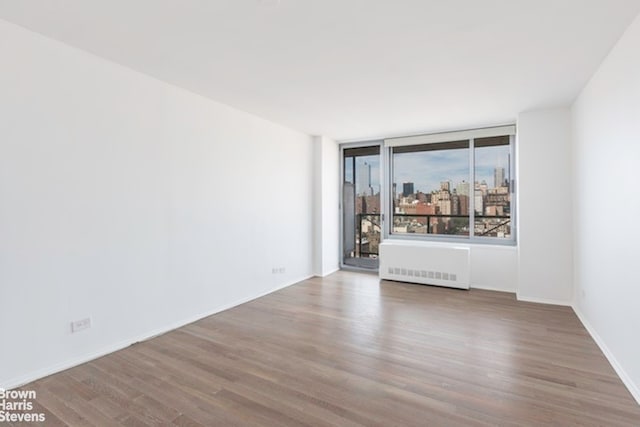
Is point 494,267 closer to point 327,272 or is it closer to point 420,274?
point 420,274

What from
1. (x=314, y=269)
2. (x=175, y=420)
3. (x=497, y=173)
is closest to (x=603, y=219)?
(x=497, y=173)

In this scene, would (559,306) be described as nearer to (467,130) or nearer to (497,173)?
(497,173)

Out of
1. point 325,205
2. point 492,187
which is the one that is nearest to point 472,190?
point 492,187

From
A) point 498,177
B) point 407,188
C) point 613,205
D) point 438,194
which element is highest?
point 498,177

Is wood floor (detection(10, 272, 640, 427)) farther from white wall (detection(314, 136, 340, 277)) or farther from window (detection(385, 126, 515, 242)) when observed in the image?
white wall (detection(314, 136, 340, 277))

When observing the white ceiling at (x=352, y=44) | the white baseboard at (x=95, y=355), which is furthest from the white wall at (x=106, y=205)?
the white ceiling at (x=352, y=44)

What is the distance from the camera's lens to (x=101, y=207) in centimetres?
274

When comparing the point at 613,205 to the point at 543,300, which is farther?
the point at 543,300

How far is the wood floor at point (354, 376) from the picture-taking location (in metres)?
1.97

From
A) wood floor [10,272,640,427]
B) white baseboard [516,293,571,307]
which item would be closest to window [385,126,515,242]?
white baseboard [516,293,571,307]

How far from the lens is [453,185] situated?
5422 mm

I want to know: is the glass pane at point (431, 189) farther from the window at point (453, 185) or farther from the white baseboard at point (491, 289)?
the white baseboard at point (491, 289)

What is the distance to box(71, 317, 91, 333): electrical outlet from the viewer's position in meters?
2.57

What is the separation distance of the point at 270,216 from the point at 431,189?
2867mm
